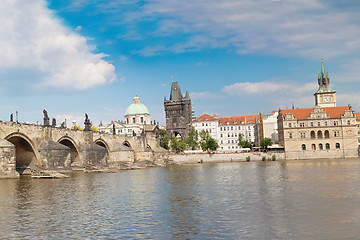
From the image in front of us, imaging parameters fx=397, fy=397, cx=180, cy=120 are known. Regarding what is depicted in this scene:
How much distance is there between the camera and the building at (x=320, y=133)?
8381cm

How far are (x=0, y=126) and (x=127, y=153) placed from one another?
30.2 meters

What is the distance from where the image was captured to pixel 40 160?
145 feet

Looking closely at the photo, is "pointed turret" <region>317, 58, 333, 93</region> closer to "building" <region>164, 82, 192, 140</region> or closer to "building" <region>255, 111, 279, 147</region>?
"building" <region>255, 111, 279, 147</region>

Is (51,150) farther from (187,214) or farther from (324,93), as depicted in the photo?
(324,93)

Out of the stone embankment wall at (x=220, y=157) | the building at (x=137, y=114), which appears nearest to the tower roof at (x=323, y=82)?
the stone embankment wall at (x=220, y=157)

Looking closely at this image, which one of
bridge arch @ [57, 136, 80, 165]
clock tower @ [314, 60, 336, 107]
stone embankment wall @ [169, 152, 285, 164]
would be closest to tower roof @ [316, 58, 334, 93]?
clock tower @ [314, 60, 336, 107]

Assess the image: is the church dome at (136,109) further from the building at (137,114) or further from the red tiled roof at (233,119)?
the red tiled roof at (233,119)

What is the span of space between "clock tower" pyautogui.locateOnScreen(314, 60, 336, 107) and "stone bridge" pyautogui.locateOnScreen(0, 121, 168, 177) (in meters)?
68.9

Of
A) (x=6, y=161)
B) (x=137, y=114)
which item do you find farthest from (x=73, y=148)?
(x=137, y=114)

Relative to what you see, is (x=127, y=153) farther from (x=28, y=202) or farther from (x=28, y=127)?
(x=28, y=202)

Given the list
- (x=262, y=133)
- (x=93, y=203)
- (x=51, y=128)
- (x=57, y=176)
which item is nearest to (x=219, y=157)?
(x=262, y=133)

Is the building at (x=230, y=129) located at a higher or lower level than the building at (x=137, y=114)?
lower

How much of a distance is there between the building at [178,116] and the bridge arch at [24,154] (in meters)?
87.6

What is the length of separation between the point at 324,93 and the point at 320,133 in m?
30.5
